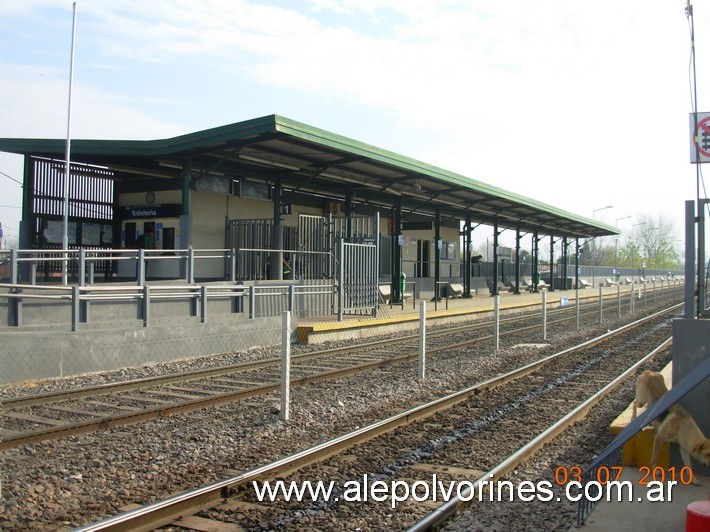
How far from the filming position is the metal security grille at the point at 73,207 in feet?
61.9

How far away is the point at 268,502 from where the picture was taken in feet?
16.9

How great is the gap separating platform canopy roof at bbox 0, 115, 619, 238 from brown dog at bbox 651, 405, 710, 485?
11903mm

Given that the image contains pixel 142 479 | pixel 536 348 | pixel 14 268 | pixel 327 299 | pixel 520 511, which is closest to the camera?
pixel 520 511

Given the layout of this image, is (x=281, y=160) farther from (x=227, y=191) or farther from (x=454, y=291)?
(x=454, y=291)

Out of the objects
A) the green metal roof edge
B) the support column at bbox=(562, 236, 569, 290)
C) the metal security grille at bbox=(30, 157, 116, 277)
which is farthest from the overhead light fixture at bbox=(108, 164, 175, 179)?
the support column at bbox=(562, 236, 569, 290)

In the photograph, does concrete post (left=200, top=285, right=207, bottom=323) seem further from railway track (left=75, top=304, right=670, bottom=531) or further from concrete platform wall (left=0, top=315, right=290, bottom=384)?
railway track (left=75, top=304, right=670, bottom=531)

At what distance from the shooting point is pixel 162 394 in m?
9.65

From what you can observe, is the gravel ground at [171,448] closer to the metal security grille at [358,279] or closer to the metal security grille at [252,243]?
the metal security grille at [358,279]

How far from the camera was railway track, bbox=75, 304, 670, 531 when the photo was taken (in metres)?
4.79

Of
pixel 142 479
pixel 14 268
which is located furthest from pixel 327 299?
pixel 142 479

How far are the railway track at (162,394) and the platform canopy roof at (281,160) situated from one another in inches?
232

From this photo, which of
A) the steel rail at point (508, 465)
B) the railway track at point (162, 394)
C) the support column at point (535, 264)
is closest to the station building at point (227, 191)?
the railway track at point (162, 394)

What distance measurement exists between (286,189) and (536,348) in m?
11.9

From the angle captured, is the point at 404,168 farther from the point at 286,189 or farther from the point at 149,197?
the point at 149,197
